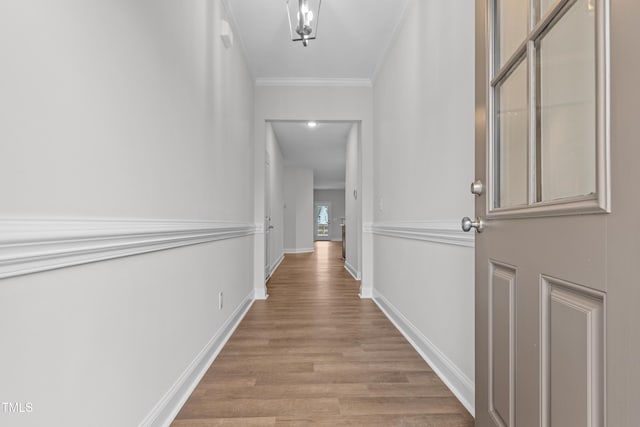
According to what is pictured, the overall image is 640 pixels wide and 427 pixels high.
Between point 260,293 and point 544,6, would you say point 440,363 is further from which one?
point 260,293

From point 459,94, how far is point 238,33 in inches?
83.2

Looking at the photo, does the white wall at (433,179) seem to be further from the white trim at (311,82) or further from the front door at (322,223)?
the front door at (322,223)

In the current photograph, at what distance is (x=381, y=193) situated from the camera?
3598 millimetres

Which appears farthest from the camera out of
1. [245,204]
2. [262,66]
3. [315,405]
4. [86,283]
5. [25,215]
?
[262,66]

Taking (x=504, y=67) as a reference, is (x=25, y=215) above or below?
below

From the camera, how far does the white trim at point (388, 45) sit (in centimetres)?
269

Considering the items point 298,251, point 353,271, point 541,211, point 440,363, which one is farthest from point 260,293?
point 298,251

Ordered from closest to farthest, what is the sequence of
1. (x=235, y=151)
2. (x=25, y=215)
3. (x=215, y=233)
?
1. (x=25, y=215)
2. (x=215, y=233)
3. (x=235, y=151)

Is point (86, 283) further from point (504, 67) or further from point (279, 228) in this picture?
point (279, 228)

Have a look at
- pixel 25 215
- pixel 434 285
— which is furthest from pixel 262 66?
pixel 25 215

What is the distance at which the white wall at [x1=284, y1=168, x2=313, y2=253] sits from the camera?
1027 cm

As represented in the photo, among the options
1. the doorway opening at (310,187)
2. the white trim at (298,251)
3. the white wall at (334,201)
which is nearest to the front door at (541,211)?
the doorway opening at (310,187)

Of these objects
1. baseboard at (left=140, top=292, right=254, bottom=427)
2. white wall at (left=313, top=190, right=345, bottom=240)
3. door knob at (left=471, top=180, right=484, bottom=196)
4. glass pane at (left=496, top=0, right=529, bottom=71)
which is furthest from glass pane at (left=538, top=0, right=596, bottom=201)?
white wall at (left=313, top=190, right=345, bottom=240)

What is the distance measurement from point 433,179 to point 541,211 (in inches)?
50.5
